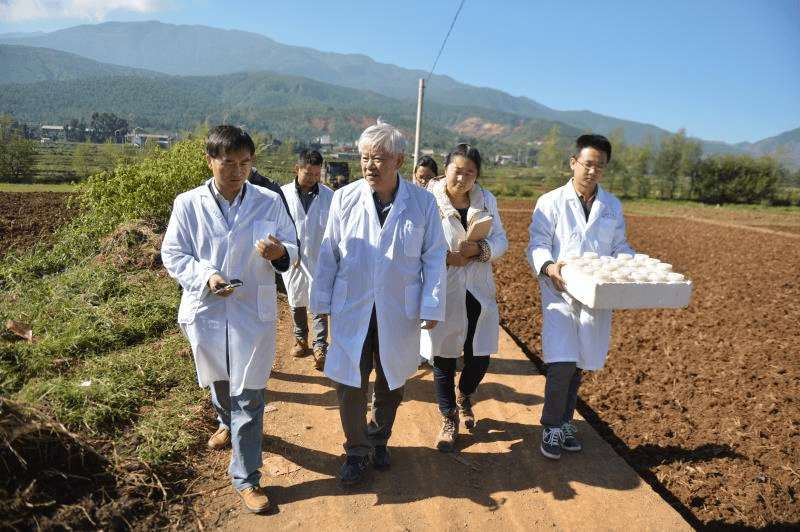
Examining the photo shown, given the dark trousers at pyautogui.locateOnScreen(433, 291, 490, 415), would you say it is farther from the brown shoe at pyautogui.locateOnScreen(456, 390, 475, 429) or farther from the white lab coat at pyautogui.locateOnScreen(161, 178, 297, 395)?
the white lab coat at pyautogui.locateOnScreen(161, 178, 297, 395)

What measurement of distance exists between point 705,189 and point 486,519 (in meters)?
54.6

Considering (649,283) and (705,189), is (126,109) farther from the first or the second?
(649,283)

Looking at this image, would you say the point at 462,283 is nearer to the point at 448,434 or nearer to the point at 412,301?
the point at 412,301

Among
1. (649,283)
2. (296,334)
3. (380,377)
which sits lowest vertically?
(296,334)

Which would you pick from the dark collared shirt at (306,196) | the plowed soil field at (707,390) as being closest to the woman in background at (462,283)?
the plowed soil field at (707,390)

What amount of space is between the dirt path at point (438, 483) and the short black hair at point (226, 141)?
1.90 m

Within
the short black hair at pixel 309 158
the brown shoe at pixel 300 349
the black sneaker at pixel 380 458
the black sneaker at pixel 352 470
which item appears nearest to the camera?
the black sneaker at pixel 352 470

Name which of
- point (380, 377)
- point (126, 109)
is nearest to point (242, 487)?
point (380, 377)

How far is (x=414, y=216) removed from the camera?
3.00m

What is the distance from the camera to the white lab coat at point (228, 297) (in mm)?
2836

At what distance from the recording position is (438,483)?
3156 mm

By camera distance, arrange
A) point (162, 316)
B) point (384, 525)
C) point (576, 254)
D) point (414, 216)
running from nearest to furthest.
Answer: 1. point (384, 525)
2. point (414, 216)
3. point (576, 254)
4. point (162, 316)

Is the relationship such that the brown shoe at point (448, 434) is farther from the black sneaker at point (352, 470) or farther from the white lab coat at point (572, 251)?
the white lab coat at point (572, 251)

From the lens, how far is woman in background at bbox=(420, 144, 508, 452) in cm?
338
